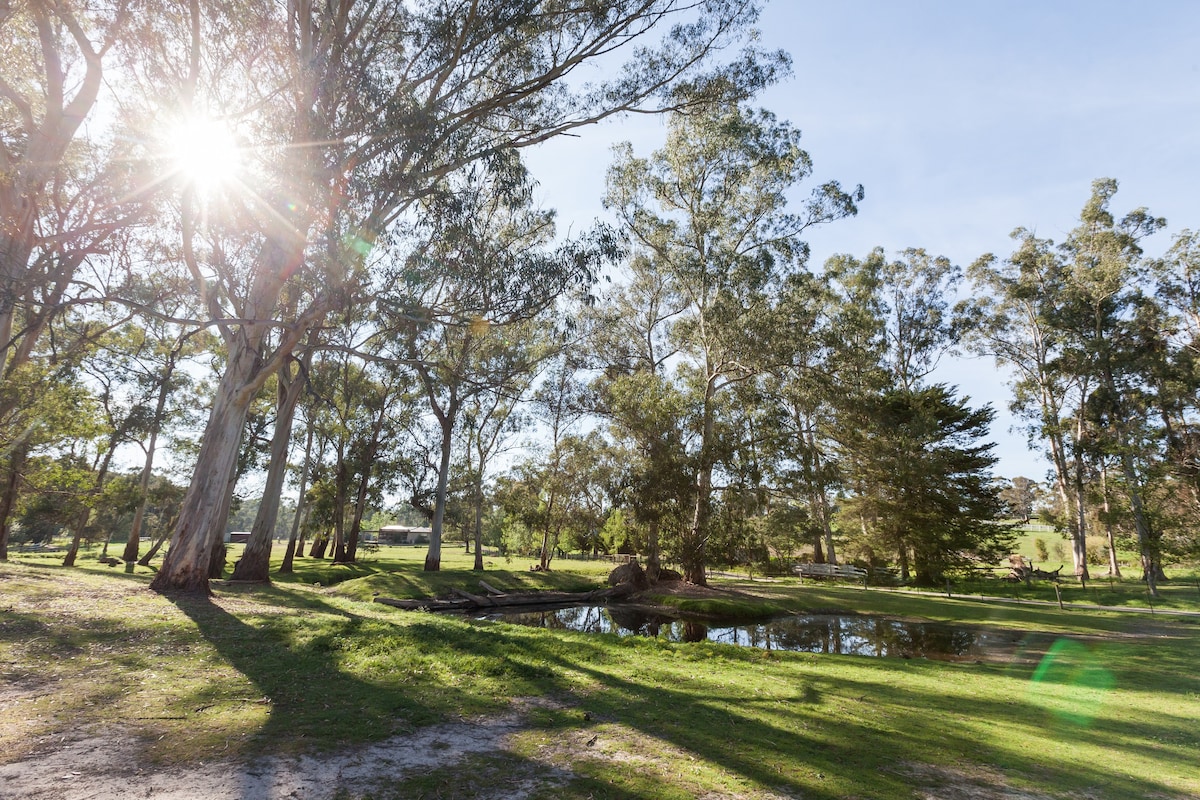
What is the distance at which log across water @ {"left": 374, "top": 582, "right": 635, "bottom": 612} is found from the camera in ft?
61.0

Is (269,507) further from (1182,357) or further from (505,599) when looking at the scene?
(1182,357)

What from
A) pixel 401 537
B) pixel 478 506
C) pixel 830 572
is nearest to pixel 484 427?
pixel 478 506

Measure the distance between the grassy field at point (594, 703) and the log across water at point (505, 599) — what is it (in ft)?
23.5

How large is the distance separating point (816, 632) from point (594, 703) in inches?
511

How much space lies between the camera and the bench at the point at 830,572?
34.1 m

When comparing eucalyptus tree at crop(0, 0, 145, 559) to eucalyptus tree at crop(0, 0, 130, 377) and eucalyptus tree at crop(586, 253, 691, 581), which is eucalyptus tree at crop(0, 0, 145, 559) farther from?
eucalyptus tree at crop(586, 253, 691, 581)

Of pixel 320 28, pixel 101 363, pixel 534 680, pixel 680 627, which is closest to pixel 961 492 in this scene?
pixel 680 627

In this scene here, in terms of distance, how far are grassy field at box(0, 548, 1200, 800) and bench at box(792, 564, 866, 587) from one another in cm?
2294

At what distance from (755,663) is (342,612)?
9.13 meters

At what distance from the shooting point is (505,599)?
848 inches

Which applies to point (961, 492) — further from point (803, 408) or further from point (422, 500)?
point (422, 500)

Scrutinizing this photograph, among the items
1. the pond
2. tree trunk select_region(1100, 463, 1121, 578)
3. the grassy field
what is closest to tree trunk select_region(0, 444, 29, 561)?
the grassy field

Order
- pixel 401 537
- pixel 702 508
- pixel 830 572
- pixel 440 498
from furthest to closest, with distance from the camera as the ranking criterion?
pixel 401 537, pixel 830 572, pixel 440 498, pixel 702 508

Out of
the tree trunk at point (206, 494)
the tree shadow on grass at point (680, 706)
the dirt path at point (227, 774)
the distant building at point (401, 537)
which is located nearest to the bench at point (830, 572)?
the tree shadow on grass at point (680, 706)
